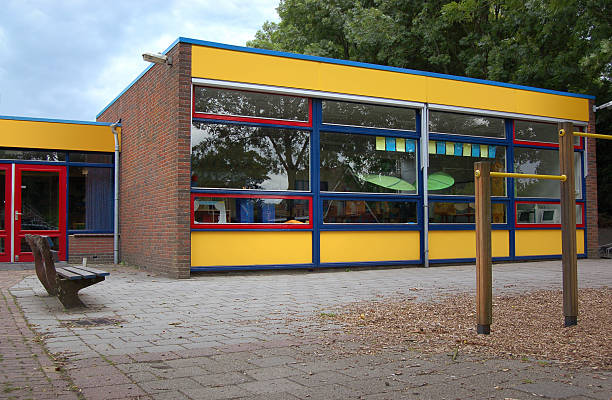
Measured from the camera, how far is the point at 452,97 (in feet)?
41.8

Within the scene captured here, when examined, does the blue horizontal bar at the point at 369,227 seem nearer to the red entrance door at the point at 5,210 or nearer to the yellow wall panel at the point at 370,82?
the yellow wall panel at the point at 370,82

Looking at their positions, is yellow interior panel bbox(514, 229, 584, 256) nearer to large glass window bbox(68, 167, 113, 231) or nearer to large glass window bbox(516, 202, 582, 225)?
large glass window bbox(516, 202, 582, 225)

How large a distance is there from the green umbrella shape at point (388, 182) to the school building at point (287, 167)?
31 millimetres

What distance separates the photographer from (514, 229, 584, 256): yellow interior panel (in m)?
13.4

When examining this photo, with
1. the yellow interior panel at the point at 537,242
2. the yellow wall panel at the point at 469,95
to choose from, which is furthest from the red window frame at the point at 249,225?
the yellow interior panel at the point at 537,242

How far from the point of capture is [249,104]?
10742 mm

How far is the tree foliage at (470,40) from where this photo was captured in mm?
17625

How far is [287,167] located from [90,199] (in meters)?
5.67

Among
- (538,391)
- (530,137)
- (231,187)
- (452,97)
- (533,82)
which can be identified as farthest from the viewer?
(533,82)

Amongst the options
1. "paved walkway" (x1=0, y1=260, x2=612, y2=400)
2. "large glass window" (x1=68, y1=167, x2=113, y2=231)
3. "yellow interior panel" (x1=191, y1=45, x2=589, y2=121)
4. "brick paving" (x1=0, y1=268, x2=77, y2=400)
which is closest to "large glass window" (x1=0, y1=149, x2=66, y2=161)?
"large glass window" (x1=68, y1=167, x2=113, y2=231)

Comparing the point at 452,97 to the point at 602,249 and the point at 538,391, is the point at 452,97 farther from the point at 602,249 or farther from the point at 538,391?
the point at 538,391

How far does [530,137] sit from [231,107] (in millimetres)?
7646

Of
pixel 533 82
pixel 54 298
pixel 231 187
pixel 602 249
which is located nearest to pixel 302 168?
pixel 231 187

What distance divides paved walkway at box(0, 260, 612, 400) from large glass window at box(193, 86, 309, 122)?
3.50 meters
